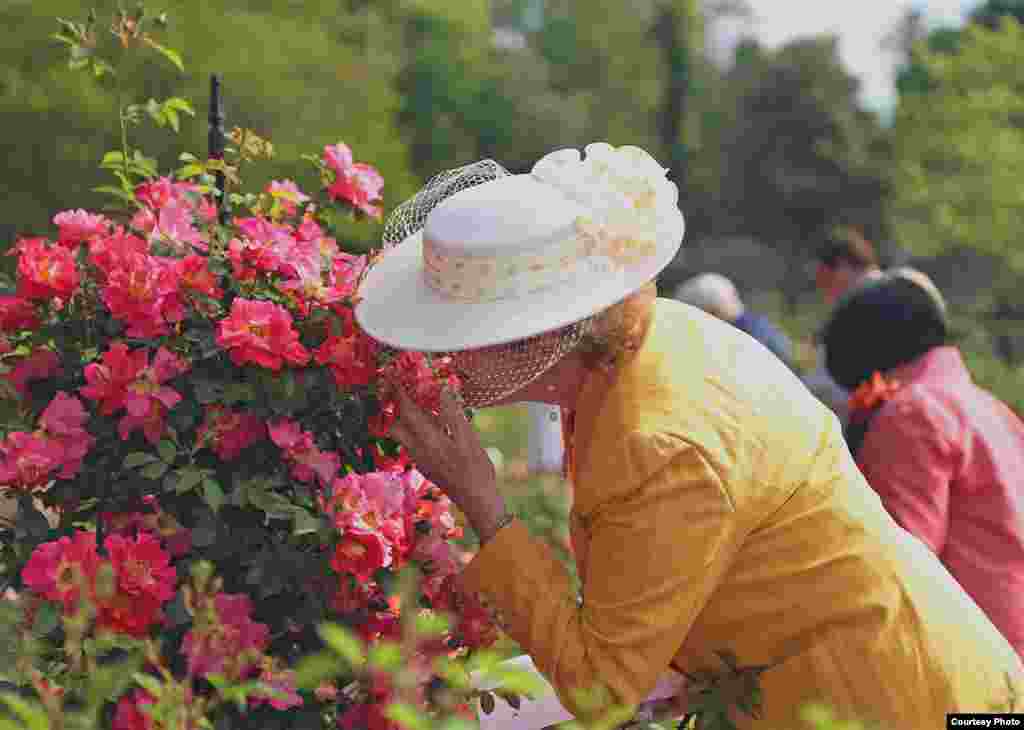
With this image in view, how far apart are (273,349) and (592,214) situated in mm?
507

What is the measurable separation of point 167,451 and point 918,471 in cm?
202

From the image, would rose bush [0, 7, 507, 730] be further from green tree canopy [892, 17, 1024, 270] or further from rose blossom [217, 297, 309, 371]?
green tree canopy [892, 17, 1024, 270]

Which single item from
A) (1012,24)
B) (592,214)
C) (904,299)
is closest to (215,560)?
(592,214)

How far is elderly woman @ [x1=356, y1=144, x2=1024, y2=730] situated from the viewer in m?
1.83

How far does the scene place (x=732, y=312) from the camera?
696 cm

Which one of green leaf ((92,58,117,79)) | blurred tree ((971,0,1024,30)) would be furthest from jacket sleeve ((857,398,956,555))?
blurred tree ((971,0,1024,30))

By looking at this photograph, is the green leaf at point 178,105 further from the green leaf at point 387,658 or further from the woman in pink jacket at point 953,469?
the woman in pink jacket at point 953,469

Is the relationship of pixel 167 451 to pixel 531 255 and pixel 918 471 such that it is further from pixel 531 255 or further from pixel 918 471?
pixel 918 471

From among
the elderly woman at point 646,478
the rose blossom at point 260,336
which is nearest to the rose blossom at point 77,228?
the rose blossom at point 260,336

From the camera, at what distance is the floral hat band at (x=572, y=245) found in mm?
1858

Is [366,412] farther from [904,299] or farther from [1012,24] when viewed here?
[1012,24]

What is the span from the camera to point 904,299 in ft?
12.0

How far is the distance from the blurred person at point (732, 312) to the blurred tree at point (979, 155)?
17.6 meters

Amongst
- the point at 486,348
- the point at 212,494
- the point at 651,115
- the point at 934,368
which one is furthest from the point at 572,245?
the point at 651,115
